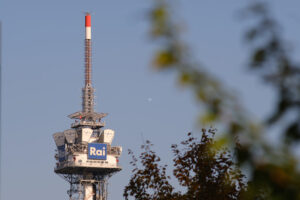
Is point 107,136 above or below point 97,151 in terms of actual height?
above

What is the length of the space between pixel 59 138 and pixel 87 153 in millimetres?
9627

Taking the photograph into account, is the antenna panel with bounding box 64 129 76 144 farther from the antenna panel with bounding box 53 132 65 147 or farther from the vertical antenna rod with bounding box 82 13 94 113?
the vertical antenna rod with bounding box 82 13 94 113

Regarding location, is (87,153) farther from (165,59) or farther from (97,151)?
(165,59)

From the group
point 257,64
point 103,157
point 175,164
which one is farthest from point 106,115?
point 257,64

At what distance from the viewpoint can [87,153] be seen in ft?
561

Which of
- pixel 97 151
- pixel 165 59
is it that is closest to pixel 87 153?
pixel 97 151

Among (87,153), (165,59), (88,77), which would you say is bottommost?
(165,59)

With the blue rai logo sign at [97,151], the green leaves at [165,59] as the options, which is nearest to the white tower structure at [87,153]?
the blue rai logo sign at [97,151]

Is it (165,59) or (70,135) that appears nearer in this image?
(165,59)

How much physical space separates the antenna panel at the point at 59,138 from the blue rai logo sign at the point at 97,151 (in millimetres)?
7670

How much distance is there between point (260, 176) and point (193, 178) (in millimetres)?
30633

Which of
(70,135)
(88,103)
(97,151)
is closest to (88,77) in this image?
(88,103)

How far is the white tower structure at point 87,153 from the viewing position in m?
172

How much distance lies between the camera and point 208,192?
34625mm
